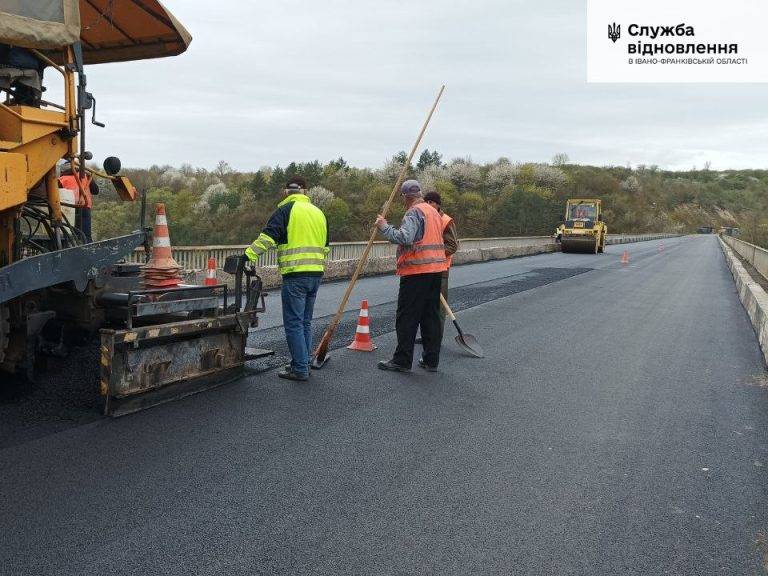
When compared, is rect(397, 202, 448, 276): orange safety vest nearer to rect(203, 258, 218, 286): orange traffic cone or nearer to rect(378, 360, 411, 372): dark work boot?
rect(378, 360, 411, 372): dark work boot

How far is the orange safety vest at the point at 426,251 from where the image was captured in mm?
5879

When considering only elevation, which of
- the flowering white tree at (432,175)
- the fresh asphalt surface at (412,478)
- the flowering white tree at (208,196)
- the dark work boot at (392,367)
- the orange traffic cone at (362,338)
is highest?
the flowering white tree at (432,175)

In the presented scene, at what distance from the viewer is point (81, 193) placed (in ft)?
14.4

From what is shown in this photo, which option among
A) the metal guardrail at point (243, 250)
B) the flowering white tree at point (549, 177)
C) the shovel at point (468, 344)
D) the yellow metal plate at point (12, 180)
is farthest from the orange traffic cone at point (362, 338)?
the flowering white tree at point (549, 177)

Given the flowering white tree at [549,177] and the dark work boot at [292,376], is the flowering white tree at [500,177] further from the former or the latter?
the dark work boot at [292,376]

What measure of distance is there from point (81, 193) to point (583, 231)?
2808cm

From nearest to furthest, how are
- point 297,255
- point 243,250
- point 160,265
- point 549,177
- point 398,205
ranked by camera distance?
point 160,265, point 297,255, point 243,250, point 398,205, point 549,177

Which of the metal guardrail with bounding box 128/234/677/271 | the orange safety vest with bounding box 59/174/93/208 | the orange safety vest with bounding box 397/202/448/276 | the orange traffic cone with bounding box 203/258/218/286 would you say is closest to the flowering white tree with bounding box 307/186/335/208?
the metal guardrail with bounding box 128/234/677/271

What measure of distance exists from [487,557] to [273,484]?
120 cm

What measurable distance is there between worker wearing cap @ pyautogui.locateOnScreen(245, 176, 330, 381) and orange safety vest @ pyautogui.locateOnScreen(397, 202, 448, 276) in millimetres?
928

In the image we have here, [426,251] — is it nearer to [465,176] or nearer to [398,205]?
[398,205]

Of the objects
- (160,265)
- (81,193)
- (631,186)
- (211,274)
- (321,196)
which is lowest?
(211,274)

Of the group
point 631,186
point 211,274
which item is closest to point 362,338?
point 211,274

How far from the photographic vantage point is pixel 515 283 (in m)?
14.2
